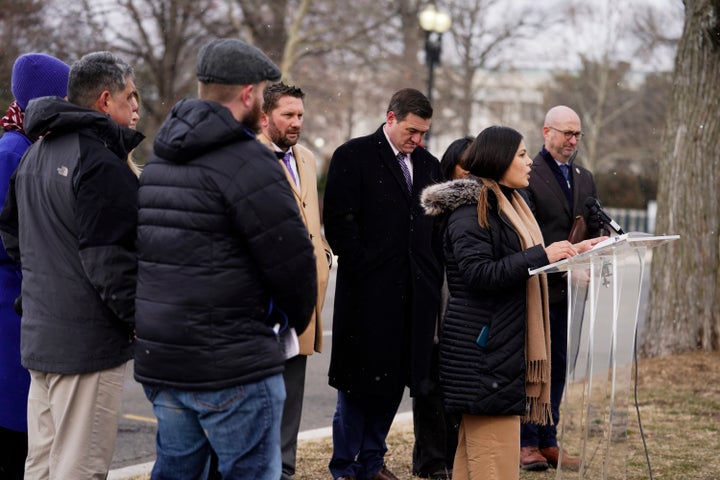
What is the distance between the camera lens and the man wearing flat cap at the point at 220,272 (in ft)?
10.6

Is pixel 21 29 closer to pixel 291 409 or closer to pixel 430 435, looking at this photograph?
pixel 430 435

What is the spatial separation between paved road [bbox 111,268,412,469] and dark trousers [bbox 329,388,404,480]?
146cm

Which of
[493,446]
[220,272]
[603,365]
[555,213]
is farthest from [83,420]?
[555,213]

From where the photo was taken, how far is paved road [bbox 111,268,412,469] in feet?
22.5

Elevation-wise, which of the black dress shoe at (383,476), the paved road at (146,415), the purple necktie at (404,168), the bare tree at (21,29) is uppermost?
the bare tree at (21,29)

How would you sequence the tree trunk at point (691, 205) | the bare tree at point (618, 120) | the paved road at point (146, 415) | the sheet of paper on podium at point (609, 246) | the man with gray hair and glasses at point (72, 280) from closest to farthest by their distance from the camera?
1. the man with gray hair and glasses at point (72, 280)
2. the sheet of paper on podium at point (609, 246)
3. the paved road at point (146, 415)
4. the tree trunk at point (691, 205)
5. the bare tree at point (618, 120)

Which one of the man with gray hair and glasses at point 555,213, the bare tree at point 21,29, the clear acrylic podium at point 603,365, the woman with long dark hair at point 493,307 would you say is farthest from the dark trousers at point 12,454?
the bare tree at point 21,29

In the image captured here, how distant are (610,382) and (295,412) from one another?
1.52 meters

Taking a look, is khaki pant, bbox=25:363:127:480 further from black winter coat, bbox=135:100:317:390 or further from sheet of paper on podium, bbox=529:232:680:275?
sheet of paper on podium, bbox=529:232:680:275

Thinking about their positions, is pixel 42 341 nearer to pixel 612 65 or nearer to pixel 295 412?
pixel 295 412

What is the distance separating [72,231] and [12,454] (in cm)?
127

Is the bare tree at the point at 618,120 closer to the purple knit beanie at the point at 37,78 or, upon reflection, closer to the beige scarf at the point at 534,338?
the beige scarf at the point at 534,338

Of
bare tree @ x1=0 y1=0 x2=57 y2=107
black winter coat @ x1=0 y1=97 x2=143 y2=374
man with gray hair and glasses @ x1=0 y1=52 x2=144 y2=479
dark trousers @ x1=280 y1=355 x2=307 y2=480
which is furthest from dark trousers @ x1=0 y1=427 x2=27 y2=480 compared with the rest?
bare tree @ x1=0 y1=0 x2=57 y2=107

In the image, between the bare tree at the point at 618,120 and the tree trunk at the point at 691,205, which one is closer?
the tree trunk at the point at 691,205
